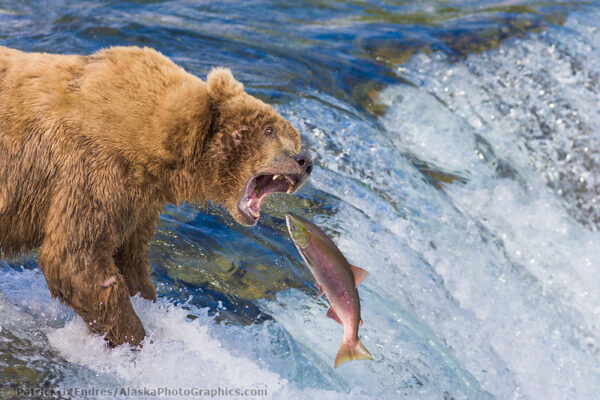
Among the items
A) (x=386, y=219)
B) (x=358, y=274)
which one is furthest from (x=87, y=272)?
(x=386, y=219)

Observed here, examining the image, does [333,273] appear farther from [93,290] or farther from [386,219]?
[386,219]

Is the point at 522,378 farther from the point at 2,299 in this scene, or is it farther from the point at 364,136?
the point at 2,299

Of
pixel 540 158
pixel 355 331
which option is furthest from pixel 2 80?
pixel 540 158

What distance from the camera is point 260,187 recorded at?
3.44 metres

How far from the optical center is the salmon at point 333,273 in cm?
300

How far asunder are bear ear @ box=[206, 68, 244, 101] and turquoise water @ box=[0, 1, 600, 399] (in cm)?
114

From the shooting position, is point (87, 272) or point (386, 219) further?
point (386, 219)

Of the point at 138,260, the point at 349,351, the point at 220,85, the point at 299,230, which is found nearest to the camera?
the point at 299,230

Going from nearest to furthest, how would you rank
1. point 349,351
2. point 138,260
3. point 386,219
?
point 349,351 → point 138,260 → point 386,219

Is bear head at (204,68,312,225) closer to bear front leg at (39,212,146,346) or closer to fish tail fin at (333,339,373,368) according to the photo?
bear front leg at (39,212,146,346)

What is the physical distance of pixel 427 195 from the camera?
5.64 m

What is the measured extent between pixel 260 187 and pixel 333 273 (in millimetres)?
640

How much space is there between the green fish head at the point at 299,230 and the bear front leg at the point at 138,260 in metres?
0.78

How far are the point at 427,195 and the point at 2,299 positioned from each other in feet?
10.5
